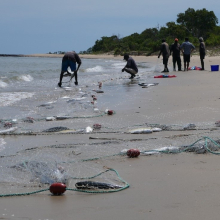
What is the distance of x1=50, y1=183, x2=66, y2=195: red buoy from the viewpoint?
3672 mm

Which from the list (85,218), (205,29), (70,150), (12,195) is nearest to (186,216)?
(85,218)

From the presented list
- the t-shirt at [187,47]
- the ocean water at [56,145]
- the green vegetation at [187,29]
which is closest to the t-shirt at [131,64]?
the t-shirt at [187,47]

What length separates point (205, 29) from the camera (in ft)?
214

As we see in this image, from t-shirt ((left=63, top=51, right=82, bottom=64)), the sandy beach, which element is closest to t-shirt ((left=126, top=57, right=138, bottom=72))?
t-shirt ((left=63, top=51, right=82, bottom=64))

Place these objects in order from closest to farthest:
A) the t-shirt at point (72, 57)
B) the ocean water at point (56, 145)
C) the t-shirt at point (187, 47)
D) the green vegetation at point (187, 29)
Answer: the ocean water at point (56, 145) < the t-shirt at point (72, 57) < the t-shirt at point (187, 47) < the green vegetation at point (187, 29)

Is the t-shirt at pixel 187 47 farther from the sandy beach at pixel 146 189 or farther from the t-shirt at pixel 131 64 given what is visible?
the sandy beach at pixel 146 189

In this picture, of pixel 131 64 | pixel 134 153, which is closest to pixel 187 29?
pixel 131 64

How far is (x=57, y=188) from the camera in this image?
3670mm

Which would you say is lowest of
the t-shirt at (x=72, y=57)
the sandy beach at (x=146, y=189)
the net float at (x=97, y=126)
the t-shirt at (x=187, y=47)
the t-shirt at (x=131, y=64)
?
the sandy beach at (x=146, y=189)

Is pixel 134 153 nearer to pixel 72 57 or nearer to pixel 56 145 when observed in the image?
pixel 56 145

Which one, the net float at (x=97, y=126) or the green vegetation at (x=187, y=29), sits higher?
the green vegetation at (x=187, y=29)

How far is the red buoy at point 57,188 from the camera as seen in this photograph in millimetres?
3672

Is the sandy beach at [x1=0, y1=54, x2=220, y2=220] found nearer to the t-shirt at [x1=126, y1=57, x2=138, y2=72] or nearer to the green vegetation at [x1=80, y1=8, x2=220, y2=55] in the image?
the t-shirt at [x1=126, y1=57, x2=138, y2=72]

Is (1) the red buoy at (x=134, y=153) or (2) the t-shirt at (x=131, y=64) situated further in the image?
(2) the t-shirt at (x=131, y=64)
